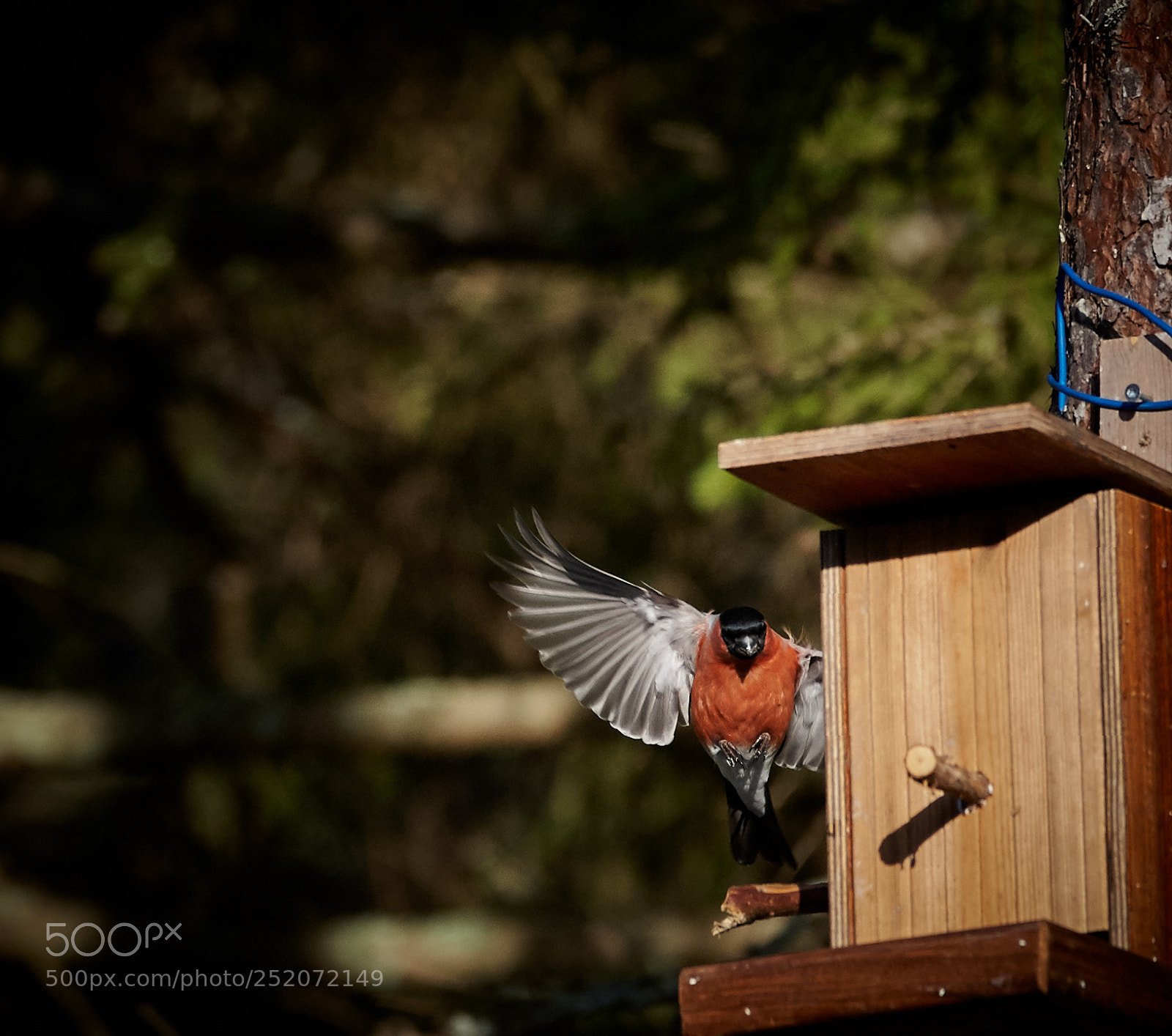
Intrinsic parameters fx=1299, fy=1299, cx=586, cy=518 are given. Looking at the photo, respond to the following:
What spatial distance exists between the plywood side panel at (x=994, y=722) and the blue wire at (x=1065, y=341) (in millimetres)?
381

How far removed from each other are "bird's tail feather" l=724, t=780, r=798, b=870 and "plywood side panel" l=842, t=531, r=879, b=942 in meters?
1.24

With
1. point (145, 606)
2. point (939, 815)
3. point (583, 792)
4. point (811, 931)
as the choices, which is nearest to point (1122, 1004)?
point (939, 815)

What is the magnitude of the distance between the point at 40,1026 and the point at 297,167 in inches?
166

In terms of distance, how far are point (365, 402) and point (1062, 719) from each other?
5.17 metres

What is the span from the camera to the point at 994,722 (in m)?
2.18

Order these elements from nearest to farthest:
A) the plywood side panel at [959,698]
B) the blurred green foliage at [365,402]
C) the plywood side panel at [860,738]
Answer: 1. the plywood side panel at [959,698]
2. the plywood side panel at [860,738]
3. the blurred green foliage at [365,402]

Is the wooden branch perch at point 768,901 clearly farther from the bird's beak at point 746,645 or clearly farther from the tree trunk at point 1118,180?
the tree trunk at point 1118,180

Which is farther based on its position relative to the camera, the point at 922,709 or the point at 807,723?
the point at 807,723

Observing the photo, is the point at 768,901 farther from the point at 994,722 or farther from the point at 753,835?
the point at 753,835

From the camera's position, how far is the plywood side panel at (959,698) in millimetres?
2146

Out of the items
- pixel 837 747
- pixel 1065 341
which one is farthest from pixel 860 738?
pixel 1065 341
